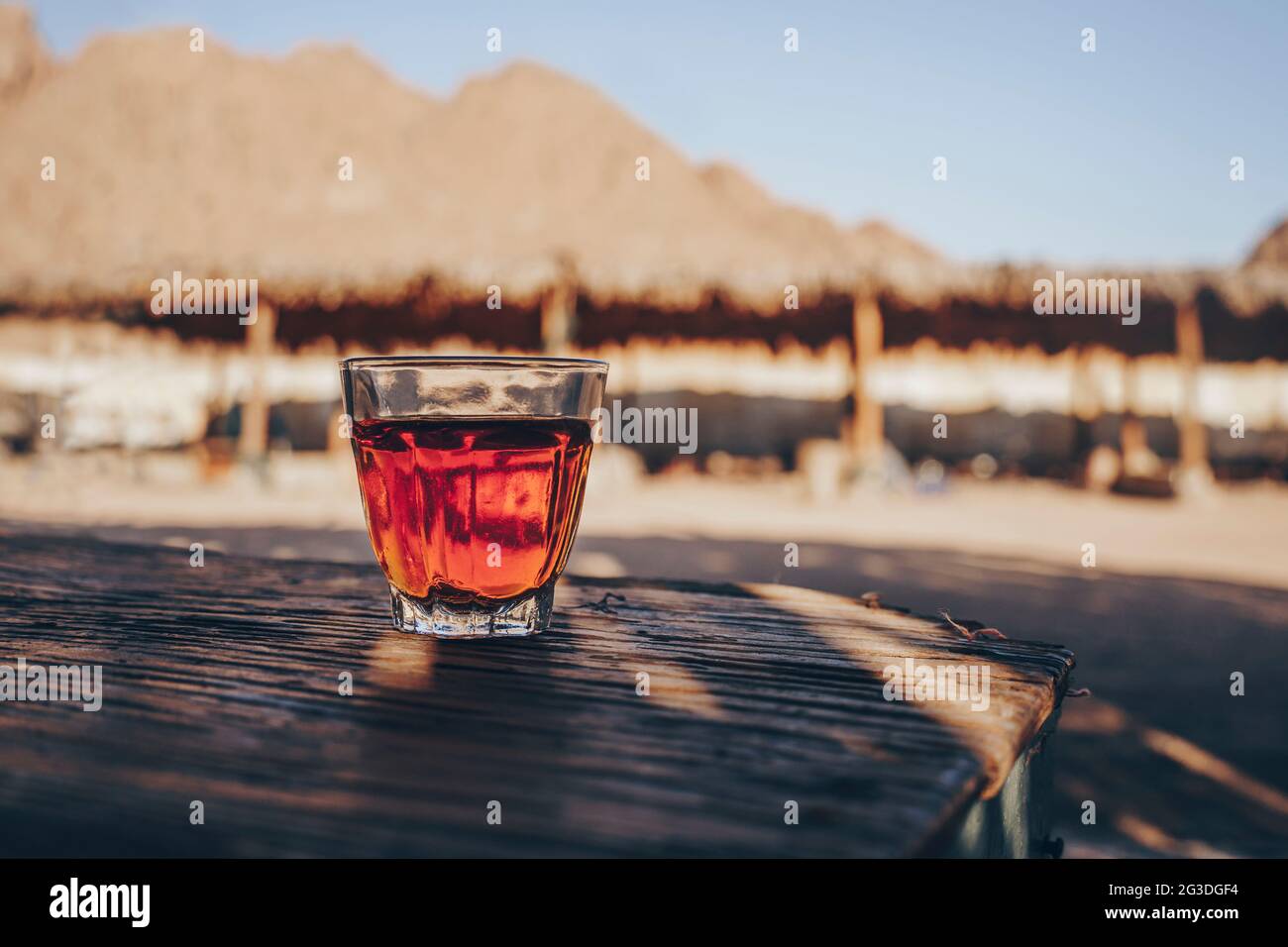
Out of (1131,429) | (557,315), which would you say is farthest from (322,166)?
(1131,429)

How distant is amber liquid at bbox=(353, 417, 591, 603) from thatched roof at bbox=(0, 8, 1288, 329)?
34190mm

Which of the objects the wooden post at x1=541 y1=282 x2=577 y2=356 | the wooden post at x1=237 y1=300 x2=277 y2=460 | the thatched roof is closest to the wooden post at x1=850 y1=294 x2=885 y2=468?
the wooden post at x1=541 y1=282 x2=577 y2=356

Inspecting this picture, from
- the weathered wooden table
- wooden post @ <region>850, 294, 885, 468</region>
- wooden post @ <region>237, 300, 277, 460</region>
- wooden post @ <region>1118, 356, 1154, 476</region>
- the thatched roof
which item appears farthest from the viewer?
the thatched roof

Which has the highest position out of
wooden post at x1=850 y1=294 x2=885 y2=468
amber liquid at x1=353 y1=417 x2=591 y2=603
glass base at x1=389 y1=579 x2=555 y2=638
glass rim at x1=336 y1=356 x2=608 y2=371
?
wooden post at x1=850 y1=294 x2=885 y2=468

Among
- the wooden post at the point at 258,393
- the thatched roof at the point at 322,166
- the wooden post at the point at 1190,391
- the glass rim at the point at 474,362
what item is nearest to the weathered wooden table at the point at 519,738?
the glass rim at the point at 474,362

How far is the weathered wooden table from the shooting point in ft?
1.45

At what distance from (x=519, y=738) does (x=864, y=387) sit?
450 inches

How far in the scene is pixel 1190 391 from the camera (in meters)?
11.8

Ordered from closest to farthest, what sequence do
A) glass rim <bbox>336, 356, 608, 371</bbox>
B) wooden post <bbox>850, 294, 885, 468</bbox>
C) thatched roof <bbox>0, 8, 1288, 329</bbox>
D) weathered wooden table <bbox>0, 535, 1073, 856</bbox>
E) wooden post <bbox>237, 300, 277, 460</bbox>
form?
weathered wooden table <bbox>0, 535, 1073, 856</bbox> < glass rim <bbox>336, 356, 608, 371</bbox> < wooden post <bbox>850, 294, 885, 468</bbox> < wooden post <bbox>237, 300, 277, 460</bbox> < thatched roof <bbox>0, 8, 1288, 329</bbox>

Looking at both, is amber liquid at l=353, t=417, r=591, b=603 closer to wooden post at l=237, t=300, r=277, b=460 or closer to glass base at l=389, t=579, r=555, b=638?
glass base at l=389, t=579, r=555, b=638

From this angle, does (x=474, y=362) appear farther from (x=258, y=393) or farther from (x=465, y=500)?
(x=258, y=393)

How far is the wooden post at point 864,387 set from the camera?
11.5 meters
